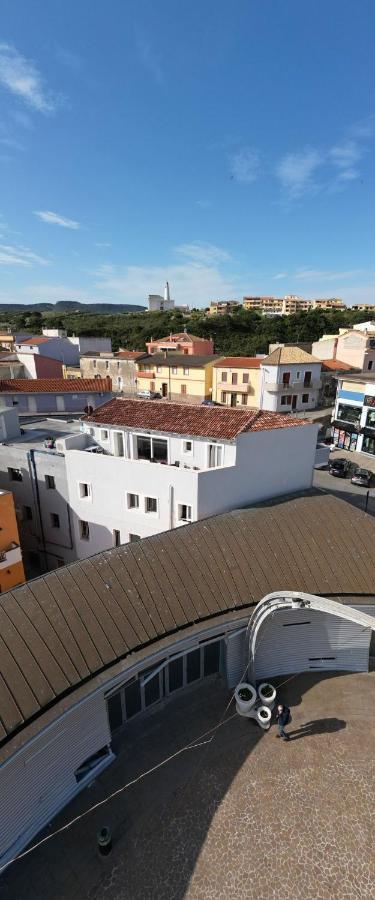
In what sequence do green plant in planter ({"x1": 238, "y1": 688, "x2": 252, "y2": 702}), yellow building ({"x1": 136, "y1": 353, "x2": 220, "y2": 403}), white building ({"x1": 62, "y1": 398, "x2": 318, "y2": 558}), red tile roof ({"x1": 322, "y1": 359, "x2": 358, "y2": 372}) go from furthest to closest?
yellow building ({"x1": 136, "y1": 353, "x2": 220, "y2": 403}) → red tile roof ({"x1": 322, "y1": 359, "x2": 358, "y2": 372}) → white building ({"x1": 62, "y1": 398, "x2": 318, "y2": 558}) → green plant in planter ({"x1": 238, "y1": 688, "x2": 252, "y2": 702})

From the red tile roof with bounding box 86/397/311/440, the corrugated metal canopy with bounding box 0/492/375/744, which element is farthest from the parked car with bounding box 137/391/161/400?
the corrugated metal canopy with bounding box 0/492/375/744

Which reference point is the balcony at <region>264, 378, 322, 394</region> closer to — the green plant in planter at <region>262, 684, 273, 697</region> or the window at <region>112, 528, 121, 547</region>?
the window at <region>112, 528, 121, 547</region>

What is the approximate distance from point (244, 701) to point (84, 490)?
1398 cm

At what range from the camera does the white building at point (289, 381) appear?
56.6 meters

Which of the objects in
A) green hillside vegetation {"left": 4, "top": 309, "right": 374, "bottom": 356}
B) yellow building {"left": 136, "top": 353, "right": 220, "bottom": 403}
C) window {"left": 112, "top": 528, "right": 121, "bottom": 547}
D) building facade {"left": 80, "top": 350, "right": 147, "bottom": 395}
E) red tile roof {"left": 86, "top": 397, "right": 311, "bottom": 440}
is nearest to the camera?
red tile roof {"left": 86, "top": 397, "right": 311, "bottom": 440}

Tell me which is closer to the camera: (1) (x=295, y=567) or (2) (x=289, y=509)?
(1) (x=295, y=567)

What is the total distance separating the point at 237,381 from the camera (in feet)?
200

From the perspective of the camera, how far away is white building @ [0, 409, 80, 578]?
25.3 metres

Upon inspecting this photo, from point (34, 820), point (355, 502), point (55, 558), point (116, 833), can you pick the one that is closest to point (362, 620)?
point (116, 833)

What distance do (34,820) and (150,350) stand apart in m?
79.4

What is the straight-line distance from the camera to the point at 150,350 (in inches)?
3344

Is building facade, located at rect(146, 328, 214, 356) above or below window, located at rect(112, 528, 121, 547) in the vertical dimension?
above

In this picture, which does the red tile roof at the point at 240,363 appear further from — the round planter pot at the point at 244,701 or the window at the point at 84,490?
the round planter pot at the point at 244,701

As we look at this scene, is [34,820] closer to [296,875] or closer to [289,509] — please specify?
[296,875]
